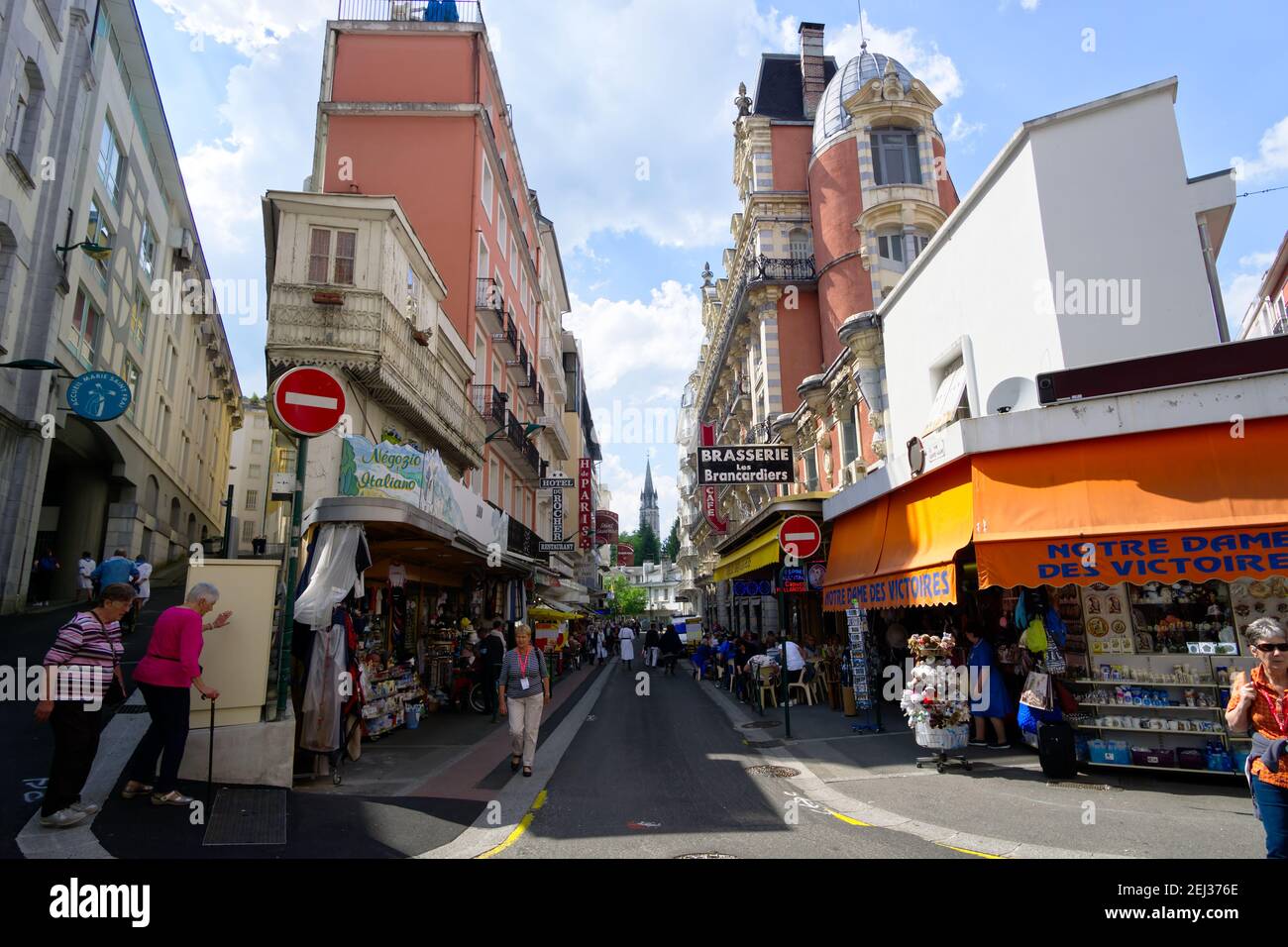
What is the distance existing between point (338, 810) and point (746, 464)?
13408 mm

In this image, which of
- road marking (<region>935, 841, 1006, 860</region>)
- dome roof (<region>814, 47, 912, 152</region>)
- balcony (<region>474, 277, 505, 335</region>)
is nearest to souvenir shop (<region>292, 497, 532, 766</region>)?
road marking (<region>935, 841, 1006, 860</region>)

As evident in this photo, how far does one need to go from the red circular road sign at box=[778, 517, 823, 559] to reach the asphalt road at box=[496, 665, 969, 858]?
10.6 ft

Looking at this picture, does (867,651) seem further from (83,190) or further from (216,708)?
(83,190)

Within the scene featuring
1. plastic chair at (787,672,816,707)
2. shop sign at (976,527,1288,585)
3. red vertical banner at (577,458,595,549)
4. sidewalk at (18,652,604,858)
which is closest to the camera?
sidewalk at (18,652,604,858)

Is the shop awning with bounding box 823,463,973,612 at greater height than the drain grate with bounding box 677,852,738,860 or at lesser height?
greater

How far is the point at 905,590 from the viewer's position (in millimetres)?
10055

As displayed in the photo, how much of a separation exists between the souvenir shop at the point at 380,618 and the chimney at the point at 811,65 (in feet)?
77.1

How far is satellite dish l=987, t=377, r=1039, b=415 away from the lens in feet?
31.0

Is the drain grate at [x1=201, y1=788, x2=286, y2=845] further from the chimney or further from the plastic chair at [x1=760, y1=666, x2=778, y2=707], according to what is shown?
the chimney

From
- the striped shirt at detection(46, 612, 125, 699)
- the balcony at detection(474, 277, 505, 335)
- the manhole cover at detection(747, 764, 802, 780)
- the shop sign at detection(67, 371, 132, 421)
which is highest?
the balcony at detection(474, 277, 505, 335)

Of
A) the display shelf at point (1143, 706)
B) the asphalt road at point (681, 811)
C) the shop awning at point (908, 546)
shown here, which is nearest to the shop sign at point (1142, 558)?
the shop awning at point (908, 546)

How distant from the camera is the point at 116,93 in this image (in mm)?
21953

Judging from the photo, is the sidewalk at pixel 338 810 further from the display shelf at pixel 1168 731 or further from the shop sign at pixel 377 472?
the display shelf at pixel 1168 731

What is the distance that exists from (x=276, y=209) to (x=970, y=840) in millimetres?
16188
